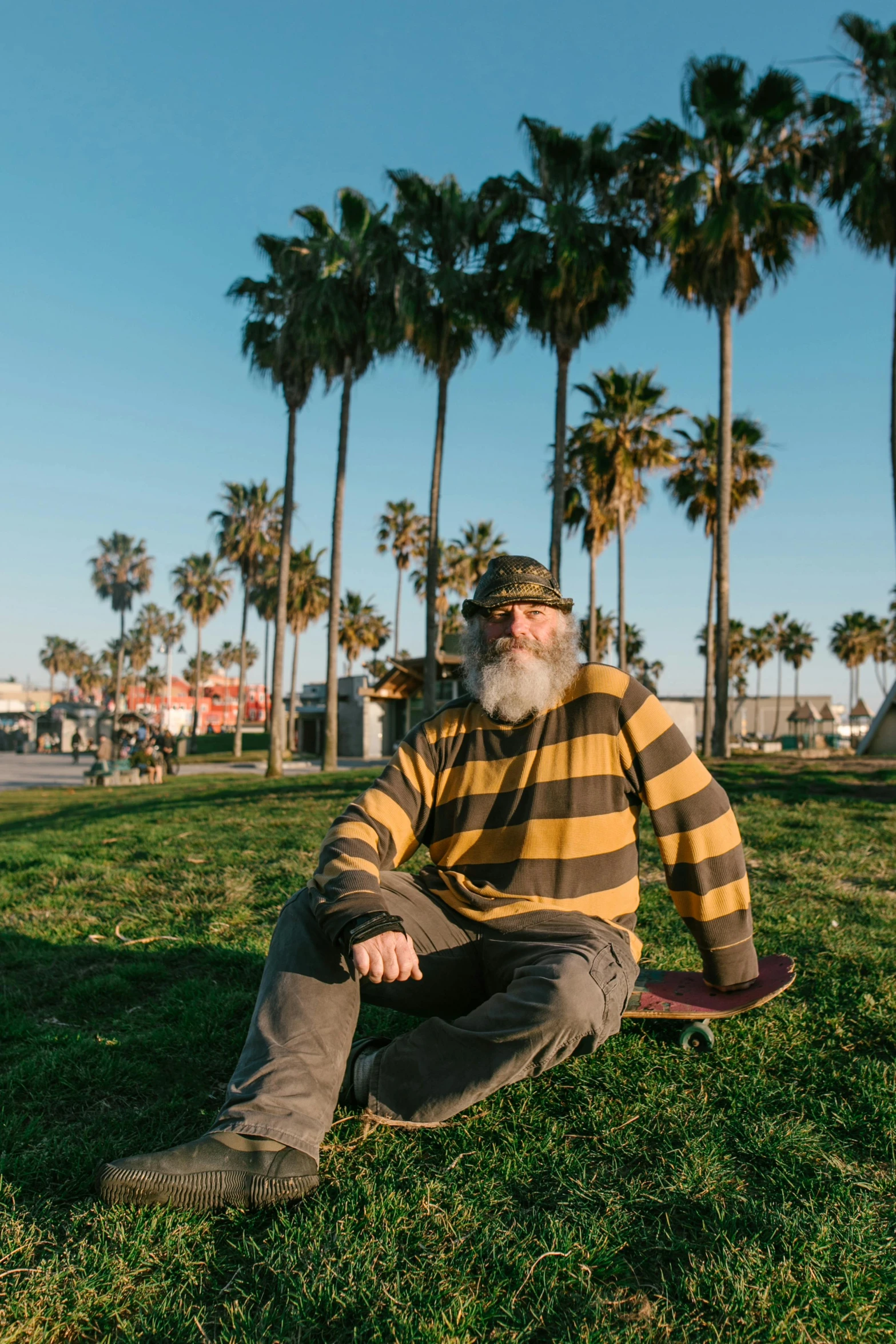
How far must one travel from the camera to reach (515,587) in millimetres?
3043

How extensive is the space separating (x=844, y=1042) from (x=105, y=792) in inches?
762

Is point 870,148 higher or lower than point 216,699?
higher

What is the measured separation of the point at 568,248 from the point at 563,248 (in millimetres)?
146

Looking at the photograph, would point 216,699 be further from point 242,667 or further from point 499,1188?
point 499,1188

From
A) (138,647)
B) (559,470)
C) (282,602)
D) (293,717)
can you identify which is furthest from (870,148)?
(138,647)

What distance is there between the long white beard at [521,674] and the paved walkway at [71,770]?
17939mm

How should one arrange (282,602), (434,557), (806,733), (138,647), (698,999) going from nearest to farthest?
(698,999) → (434,557) → (282,602) → (806,733) → (138,647)

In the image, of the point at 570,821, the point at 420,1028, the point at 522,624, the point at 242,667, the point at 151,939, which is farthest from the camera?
the point at 242,667

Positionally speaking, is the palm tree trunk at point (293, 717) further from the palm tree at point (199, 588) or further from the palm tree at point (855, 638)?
the palm tree at point (855, 638)

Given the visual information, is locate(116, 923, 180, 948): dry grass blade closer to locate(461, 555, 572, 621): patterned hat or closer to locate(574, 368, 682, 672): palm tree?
locate(461, 555, 572, 621): patterned hat

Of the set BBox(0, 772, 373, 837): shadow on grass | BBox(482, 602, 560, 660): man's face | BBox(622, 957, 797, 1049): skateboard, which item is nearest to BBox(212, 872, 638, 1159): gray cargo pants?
BBox(622, 957, 797, 1049): skateboard

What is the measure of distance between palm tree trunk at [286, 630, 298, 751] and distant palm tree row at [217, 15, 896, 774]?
25.9 m

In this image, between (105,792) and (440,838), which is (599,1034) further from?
(105,792)

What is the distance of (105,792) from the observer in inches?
783
